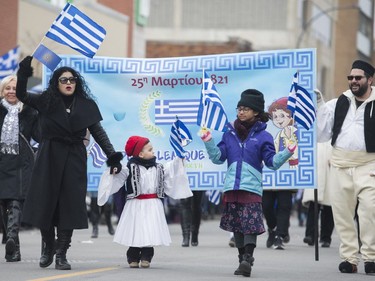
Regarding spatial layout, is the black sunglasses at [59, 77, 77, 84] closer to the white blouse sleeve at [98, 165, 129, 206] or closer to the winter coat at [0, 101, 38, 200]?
the white blouse sleeve at [98, 165, 129, 206]

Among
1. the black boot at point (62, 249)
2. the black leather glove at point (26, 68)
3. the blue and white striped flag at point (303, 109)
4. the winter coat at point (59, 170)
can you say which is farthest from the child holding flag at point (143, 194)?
the blue and white striped flag at point (303, 109)

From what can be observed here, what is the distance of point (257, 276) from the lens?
40.1ft

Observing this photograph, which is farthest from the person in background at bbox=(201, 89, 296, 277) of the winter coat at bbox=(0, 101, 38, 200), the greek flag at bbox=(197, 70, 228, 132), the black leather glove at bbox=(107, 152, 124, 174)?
the winter coat at bbox=(0, 101, 38, 200)

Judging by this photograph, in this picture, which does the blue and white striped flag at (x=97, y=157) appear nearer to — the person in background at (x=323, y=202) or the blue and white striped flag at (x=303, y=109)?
the blue and white striped flag at (x=303, y=109)

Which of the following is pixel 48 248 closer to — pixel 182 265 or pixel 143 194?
pixel 143 194

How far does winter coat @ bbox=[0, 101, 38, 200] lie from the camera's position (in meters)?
14.0

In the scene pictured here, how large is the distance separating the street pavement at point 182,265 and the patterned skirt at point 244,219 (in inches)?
17.6

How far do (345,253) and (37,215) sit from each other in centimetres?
316

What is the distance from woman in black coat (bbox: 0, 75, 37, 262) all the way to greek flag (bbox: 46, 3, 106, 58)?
871 mm

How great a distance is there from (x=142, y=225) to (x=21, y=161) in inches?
78.9

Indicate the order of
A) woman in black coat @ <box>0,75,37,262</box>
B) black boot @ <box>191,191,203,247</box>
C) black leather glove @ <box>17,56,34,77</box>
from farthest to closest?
1. black boot @ <box>191,191,203,247</box>
2. woman in black coat @ <box>0,75,37,262</box>
3. black leather glove @ <box>17,56,34,77</box>

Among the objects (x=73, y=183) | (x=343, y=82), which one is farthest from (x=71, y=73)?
(x=343, y=82)

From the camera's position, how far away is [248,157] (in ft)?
40.6

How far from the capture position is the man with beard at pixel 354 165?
1293 cm
